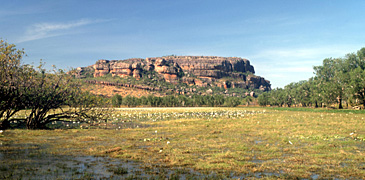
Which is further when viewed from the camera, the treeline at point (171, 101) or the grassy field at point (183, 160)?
the treeline at point (171, 101)

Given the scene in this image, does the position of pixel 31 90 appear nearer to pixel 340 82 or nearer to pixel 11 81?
pixel 11 81

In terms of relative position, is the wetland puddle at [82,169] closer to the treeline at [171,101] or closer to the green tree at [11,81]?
the green tree at [11,81]

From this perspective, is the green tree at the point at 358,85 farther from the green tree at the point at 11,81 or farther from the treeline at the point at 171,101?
the treeline at the point at 171,101

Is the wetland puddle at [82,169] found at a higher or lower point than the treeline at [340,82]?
lower

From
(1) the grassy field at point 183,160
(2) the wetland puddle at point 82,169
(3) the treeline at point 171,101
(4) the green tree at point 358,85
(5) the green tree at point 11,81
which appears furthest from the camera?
(3) the treeline at point 171,101

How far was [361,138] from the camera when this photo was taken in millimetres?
18359

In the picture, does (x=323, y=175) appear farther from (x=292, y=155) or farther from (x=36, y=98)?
(x=36, y=98)

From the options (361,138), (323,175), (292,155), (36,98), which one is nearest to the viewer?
(323,175)

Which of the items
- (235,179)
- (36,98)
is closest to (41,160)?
(235,179)

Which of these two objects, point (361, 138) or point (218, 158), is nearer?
point (218, 158)

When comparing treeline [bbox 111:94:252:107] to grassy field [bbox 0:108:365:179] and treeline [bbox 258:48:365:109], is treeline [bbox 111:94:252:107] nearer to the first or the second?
treeline [bbox 258:48:365:109]

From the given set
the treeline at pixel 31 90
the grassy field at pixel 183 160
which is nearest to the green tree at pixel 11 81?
the treeline at pixel 31 90

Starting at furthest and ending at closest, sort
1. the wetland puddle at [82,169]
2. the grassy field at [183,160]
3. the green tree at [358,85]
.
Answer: the green tree at [358,85] < the grassy field at [183,160] < the wetland puddle at [82,169]

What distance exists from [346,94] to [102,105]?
71.4 metres
